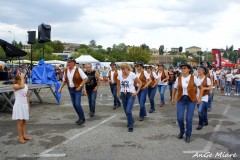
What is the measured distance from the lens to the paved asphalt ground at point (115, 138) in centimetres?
513

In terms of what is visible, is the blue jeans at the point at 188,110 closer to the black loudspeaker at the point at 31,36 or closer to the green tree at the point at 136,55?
the black loudspeaker at the point at 31,36

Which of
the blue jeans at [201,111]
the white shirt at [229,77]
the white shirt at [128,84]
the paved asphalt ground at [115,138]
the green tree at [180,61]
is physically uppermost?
the green tree at [180,61]

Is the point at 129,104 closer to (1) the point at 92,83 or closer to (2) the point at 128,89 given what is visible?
(2) the point at 128,89

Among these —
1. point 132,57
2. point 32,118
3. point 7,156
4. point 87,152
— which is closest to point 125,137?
point 87,152

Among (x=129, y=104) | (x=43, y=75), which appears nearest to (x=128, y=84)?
(x=129, y=104)

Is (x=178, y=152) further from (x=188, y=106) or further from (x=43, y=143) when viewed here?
(x=43, y=143)

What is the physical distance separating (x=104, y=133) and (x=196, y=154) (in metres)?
2.34

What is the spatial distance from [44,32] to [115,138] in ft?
26.9

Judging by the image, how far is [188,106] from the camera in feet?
19.7

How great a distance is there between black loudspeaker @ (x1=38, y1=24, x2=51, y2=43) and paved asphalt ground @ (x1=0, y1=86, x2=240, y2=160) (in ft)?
15.3

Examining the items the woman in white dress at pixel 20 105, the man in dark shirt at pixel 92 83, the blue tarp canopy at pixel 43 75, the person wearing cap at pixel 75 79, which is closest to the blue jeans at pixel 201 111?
the person wearing cap at pixel 75 79

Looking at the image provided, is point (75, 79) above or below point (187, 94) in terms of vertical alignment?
above

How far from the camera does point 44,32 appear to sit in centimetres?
1287

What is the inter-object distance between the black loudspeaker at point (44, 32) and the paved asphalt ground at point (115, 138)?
465 cm
